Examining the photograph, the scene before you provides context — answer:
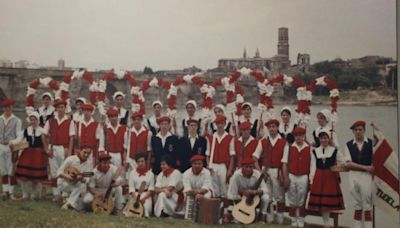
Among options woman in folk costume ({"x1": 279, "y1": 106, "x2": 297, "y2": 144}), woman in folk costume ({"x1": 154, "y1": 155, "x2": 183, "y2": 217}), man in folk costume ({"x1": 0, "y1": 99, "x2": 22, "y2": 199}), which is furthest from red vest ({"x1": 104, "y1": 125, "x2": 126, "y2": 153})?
woman in folk costume ({"x1": 279, "y1": 106, "x2": 297, "y2": 144})

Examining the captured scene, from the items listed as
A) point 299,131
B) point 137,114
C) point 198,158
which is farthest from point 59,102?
point 299,131

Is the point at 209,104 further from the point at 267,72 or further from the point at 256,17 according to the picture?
the point at 256,17

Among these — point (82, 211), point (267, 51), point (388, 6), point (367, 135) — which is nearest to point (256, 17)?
point (267, 51)

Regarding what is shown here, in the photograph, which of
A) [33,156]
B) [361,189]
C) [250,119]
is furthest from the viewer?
[33,156]

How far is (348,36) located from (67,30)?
273 cm

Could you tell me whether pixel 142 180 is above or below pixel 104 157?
below

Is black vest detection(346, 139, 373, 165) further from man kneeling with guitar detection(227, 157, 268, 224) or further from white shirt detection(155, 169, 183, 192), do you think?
white shirt detection(155, 169, 183, 192)

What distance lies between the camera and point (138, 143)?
4723mm

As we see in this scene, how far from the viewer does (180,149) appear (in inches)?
181

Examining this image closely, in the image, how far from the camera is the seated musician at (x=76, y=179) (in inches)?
189

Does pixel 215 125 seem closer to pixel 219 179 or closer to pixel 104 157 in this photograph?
pixel 219 179

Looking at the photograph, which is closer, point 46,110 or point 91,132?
point 91,132

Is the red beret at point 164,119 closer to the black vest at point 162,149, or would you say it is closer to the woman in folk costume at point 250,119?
the black vest at point 162,149

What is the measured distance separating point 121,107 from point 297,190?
1827mm
